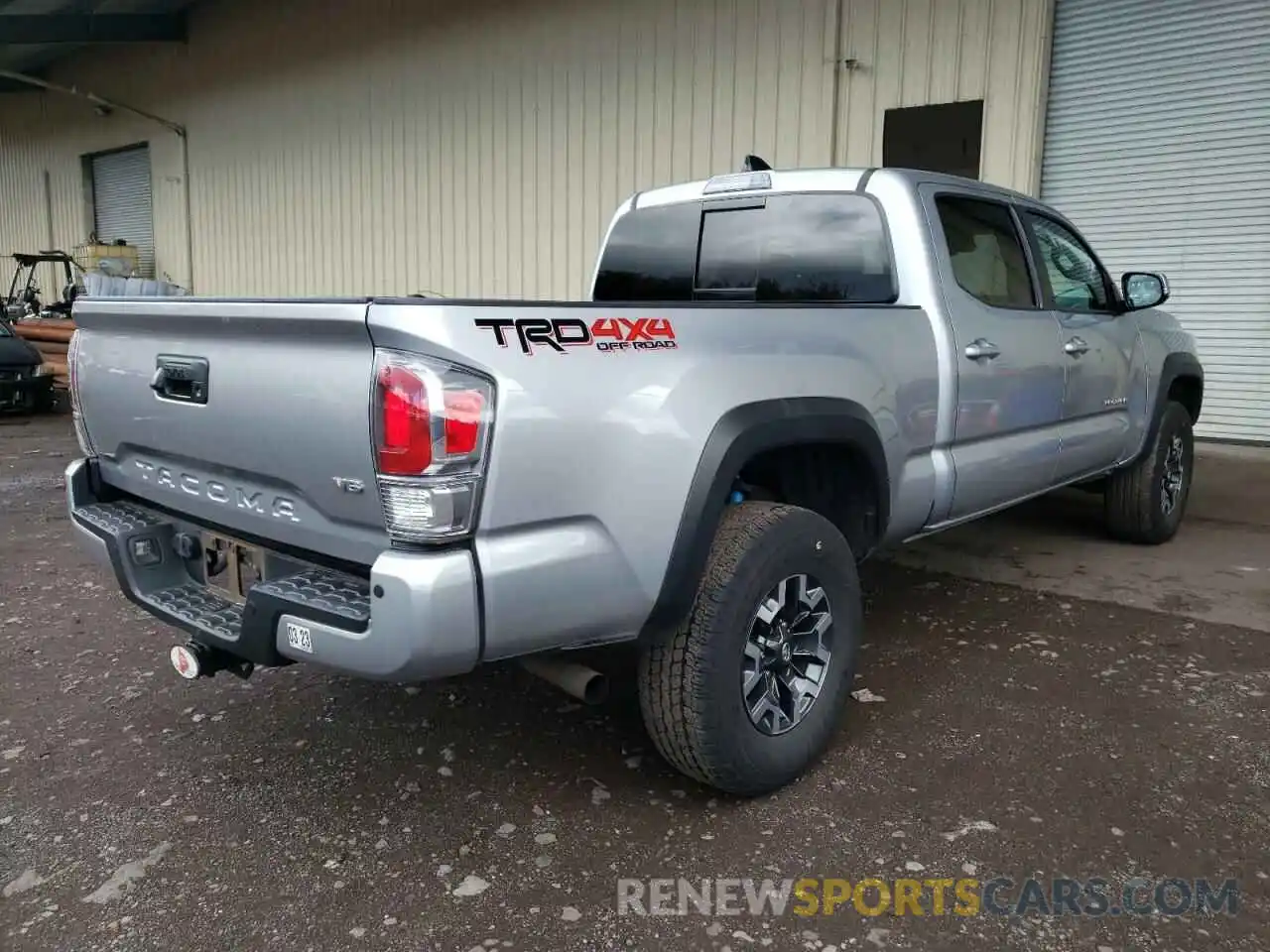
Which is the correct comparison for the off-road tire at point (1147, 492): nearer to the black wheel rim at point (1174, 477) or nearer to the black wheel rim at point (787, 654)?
the black wheel rim at point (1174, 477)

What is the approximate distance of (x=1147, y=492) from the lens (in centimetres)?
559

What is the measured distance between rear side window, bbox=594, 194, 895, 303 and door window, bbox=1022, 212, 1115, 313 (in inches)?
45.1

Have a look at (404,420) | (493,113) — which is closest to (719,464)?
(404,420)

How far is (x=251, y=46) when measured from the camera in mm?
16734

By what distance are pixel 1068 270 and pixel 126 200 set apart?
69.0 ft

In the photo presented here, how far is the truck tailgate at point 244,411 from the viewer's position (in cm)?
231

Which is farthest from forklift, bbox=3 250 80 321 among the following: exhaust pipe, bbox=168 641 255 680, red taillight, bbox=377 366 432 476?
red taillight, bbox=377 366 432 476

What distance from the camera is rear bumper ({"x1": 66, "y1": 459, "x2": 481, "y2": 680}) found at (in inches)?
86.0

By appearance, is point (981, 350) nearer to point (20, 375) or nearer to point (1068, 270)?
point (1068, 270)

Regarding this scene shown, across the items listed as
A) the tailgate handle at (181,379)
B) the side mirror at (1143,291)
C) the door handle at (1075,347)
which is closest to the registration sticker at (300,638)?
the tailgate handle at (181,379)

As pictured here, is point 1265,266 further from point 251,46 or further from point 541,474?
point 251,46

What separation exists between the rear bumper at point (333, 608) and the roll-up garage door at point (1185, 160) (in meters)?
8.64


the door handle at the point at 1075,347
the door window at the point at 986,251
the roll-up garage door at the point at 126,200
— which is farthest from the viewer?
the roll-up garage door at the point at 126,200

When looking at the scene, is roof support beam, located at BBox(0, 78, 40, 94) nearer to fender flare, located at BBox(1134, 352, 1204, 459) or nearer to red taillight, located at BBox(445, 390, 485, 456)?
fender flare, located at BBox(1134, 352, 1204, 459)
